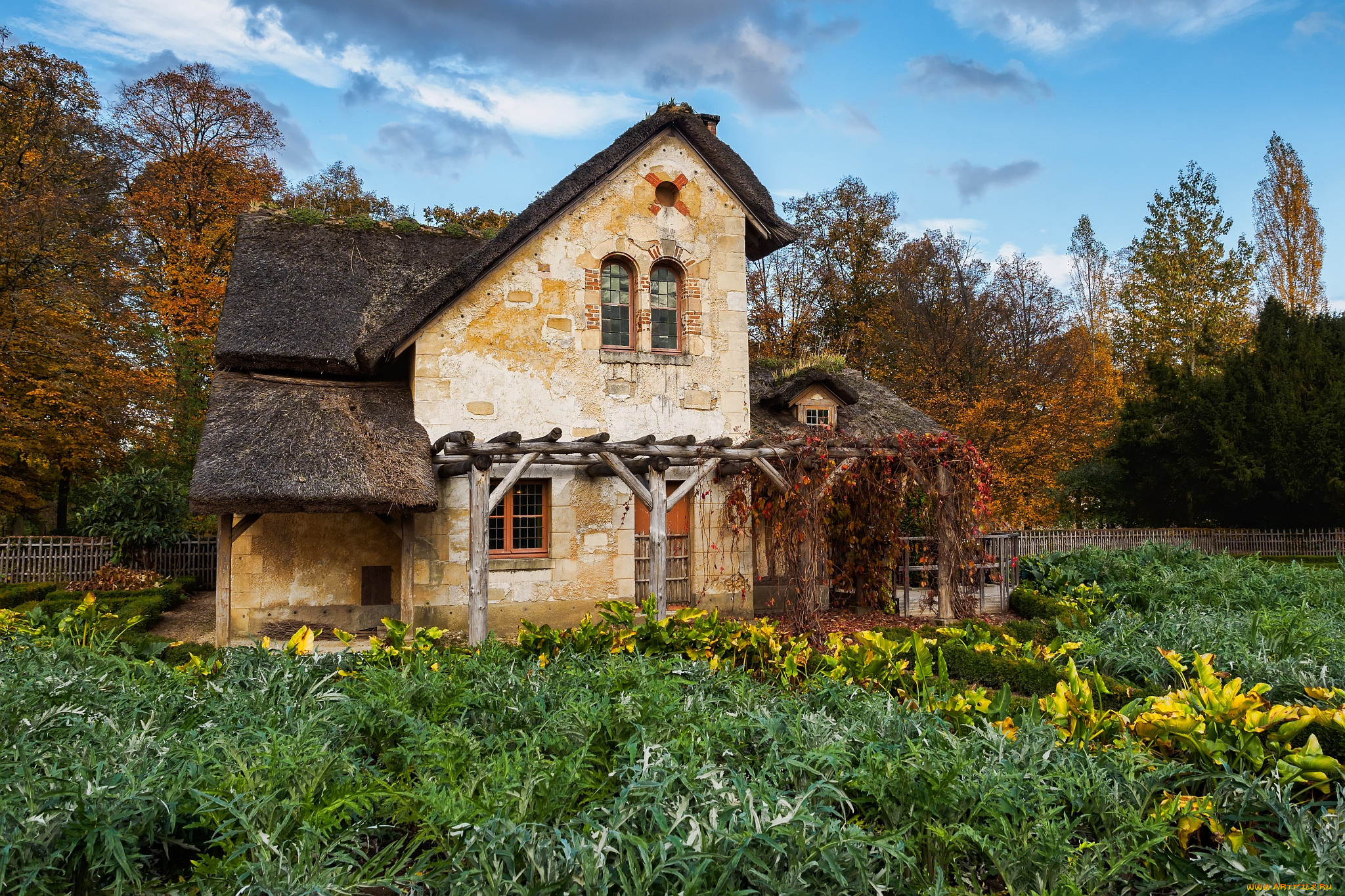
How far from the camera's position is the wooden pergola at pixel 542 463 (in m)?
10.0

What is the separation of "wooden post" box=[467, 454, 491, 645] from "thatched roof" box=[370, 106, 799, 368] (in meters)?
2.19

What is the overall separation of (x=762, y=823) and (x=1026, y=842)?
0.95 metres

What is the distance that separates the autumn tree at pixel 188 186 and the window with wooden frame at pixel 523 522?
44.7 ft

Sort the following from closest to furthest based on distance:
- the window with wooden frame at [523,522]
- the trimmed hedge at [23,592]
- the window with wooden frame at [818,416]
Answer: the window with wooden frame at [523,522] → the trimmed hedge at [23,592] → the window with wooden frame at [818,416]

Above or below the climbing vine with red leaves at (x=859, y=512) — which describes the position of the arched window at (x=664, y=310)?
above

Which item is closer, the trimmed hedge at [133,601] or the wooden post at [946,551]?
the wooden post at [946,551]

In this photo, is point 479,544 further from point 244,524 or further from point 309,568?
point 244,524

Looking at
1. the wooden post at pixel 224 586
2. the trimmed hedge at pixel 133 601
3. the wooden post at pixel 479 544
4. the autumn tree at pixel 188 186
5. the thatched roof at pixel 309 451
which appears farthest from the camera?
the autumn tree at pixel 188 186

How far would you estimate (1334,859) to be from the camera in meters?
2.82

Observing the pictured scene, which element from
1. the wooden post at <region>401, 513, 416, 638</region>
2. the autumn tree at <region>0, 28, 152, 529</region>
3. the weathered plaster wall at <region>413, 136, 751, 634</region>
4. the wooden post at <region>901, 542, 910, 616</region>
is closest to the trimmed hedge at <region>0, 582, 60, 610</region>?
the autumn tree at <region>0, 28, 152, 529</region>

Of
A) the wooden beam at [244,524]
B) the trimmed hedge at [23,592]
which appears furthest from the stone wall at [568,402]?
the trimmed hedge at [23,592]

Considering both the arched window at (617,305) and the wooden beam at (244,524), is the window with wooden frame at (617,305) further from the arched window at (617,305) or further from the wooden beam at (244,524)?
the wooden beam at (244,524)

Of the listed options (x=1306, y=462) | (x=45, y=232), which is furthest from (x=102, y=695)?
(x=1306, y=462)

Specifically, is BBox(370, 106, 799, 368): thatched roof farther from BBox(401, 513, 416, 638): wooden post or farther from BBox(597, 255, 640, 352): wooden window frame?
BBox(401, 513, 416, 638): wooden post
